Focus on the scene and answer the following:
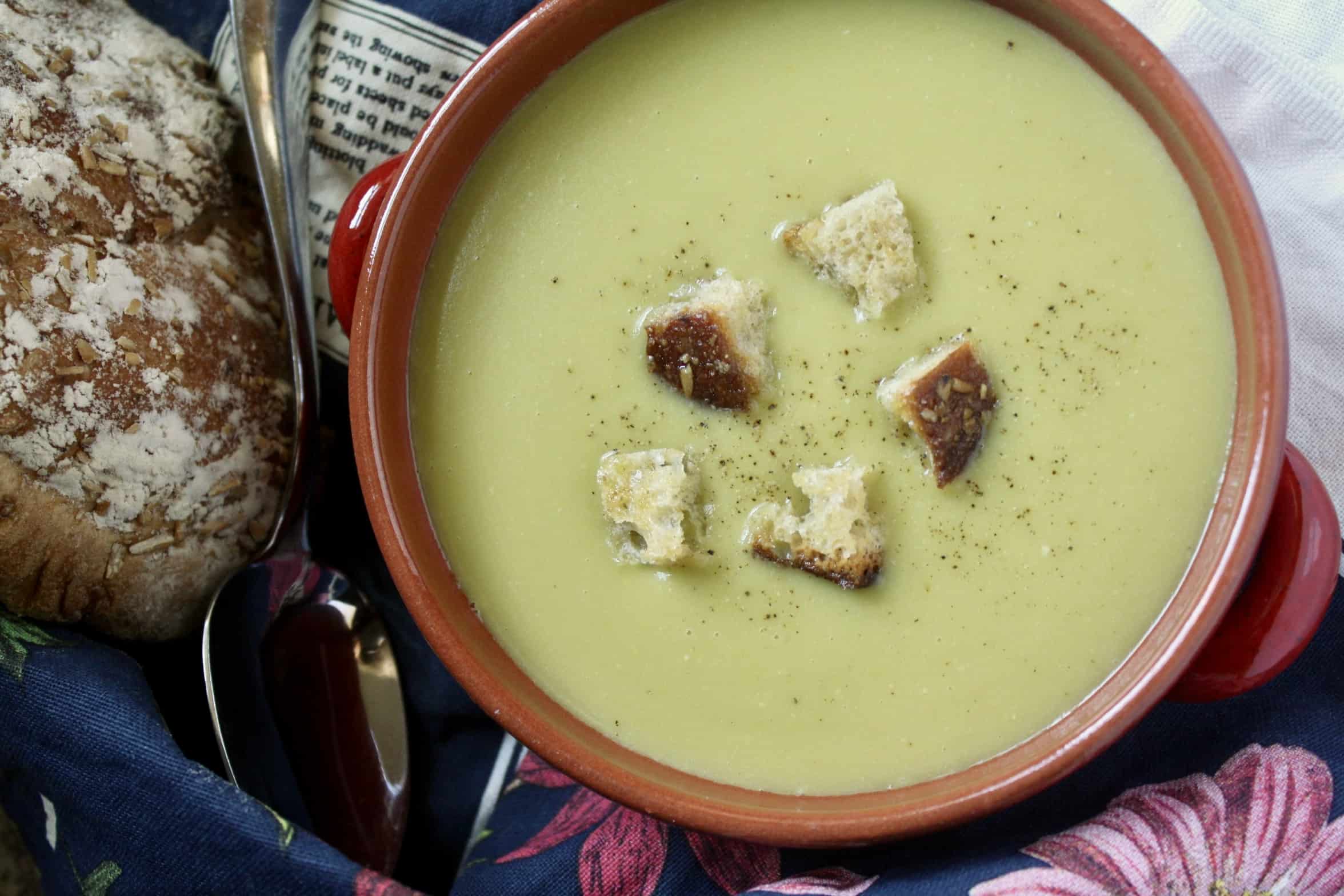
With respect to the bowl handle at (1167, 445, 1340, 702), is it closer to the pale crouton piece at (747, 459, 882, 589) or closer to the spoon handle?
the pale crouton piece at (747, 459, 882, 589)

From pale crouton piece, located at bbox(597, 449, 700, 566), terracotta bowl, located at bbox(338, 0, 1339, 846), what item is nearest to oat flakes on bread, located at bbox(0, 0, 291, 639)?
terracotta bowl, located at bbox(338, 0, 1339, 846)

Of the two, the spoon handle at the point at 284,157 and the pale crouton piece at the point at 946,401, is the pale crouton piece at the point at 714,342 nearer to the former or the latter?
the pale crouton piece at the point at 946,401

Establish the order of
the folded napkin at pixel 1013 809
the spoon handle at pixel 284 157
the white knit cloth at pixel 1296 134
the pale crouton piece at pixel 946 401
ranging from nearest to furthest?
the pale crouton piece at pixel 946 401, the folded napkin at pixel 1013 809, the white knit cloth at pixel 1296 134, the spoon handle at pixel 284 157

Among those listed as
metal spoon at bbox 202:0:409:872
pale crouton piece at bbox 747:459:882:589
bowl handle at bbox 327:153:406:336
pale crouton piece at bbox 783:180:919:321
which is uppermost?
pale crouton piece at bbox 783:180:919:321

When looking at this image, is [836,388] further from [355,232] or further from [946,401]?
[355,232]

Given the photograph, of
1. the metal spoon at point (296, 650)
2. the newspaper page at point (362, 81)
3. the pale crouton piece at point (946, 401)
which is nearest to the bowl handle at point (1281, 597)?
the pale crouton piece at point (946, 401)

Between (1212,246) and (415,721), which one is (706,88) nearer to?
(1212,246)

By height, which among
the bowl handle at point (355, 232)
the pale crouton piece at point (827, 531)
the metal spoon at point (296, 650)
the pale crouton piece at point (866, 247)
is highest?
the pale crouton piece at point (866, 247)
